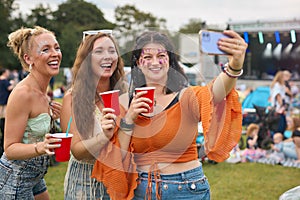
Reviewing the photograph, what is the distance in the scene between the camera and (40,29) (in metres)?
2.10

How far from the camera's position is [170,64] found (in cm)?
159

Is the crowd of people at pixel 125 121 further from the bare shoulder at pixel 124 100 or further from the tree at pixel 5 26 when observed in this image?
the tree at pixel 5 26

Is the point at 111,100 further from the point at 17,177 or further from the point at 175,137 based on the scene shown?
the point at 17,177

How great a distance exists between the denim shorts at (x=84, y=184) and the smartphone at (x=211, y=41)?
3.21 feet

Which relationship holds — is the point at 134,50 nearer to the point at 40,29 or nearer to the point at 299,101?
the point at 40,29

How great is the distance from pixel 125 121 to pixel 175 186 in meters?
0.37

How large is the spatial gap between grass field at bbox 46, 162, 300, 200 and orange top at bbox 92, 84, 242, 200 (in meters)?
2.45

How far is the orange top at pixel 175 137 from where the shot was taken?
1.45 m

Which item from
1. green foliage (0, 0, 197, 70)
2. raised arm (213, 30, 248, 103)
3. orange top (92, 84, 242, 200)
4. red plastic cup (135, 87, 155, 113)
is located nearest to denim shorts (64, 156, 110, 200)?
orange top (92, 84, 242, 200)

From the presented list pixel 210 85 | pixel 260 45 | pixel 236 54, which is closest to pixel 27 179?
pixel 210 85

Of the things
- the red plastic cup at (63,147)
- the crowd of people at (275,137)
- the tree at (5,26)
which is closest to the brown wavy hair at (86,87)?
the red plastic cup at (63,147)

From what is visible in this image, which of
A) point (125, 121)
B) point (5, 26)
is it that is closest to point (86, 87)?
point (125, 121)

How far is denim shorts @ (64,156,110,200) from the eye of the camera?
6.45 feet

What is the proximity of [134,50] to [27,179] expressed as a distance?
3.45 feet
